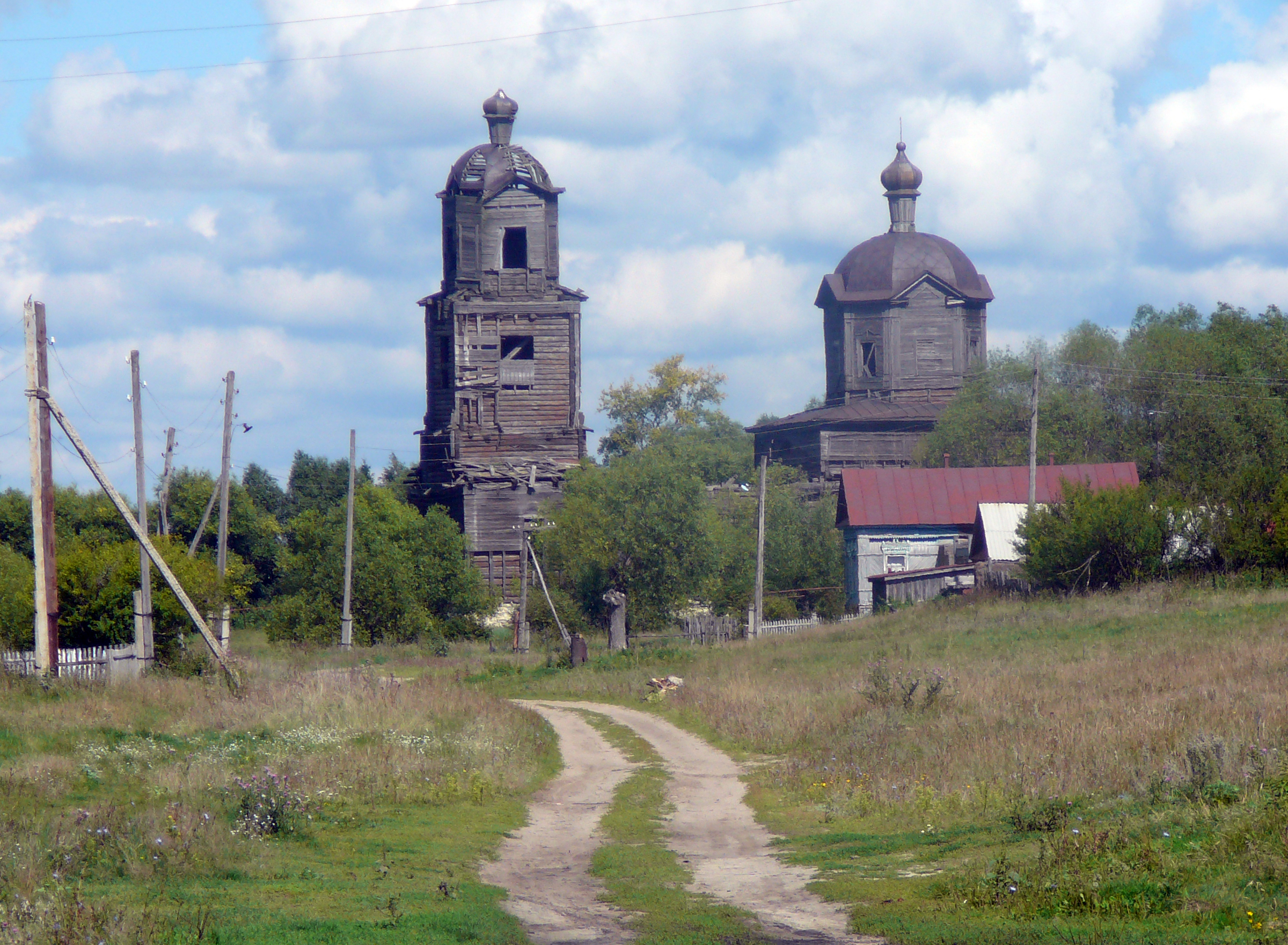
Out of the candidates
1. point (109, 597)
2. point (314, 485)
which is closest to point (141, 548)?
point (109, 597)

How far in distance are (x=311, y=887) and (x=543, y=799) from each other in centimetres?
645

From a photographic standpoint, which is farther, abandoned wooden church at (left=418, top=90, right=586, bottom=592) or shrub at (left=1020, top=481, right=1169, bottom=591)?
abandoned wooden church at (left=418, top=90, right=586, bottom=592)

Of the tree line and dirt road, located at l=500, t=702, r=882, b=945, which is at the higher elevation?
the tree line

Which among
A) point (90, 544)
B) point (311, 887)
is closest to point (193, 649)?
point (90, 544)

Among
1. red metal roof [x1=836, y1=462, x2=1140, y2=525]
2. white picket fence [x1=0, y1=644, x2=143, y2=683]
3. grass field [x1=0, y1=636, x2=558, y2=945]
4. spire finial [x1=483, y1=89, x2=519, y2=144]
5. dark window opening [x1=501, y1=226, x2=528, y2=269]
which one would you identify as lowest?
grass field [x1=0, y1=636, x2=558, y2=945]

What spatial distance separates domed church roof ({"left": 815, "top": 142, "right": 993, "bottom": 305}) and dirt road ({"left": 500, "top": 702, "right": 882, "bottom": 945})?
4607cm

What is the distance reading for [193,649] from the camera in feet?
104

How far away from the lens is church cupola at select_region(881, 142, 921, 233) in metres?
68.7

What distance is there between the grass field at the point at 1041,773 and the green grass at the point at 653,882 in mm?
1004

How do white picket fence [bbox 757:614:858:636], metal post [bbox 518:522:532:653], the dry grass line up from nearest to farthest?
the dry grass < metal post [bbox 518:522:532:653] < white picket fence [bbox 757:614:858:636]

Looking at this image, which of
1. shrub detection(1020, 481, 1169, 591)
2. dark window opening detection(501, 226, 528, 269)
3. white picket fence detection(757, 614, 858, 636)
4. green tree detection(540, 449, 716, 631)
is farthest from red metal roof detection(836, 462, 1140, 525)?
dark window opening detection(501, 226, 528, 269)

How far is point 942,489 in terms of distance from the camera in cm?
5131

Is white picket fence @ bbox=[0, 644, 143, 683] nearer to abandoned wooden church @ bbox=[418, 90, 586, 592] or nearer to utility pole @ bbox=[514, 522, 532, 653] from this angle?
utility pole @ bbox=[514, 522, 532, 653]

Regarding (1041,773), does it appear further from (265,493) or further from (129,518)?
(265,493)
